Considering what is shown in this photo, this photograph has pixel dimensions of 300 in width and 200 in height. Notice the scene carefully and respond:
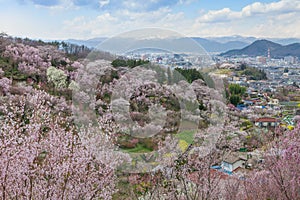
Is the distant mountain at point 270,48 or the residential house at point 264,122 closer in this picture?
the residential house at point 264,122

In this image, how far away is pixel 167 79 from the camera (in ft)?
48.3

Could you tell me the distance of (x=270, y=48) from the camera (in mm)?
105000

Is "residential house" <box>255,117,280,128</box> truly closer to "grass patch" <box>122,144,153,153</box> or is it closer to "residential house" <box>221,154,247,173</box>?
"residential house" <box>221,154,247,173</box>

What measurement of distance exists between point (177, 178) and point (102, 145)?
1.14 metres

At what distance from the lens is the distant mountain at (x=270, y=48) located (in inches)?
3844

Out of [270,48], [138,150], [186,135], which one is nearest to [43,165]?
[138,150]

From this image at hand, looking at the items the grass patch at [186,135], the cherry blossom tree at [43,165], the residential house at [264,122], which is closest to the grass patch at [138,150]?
the grass patch at [186,135]

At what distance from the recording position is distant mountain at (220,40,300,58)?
320 ft

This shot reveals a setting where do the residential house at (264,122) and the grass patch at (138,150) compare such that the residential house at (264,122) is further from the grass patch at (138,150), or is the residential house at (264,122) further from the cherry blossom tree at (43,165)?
the cherry blossom tree at (43,165)

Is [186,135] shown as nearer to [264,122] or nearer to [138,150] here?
[138,150]

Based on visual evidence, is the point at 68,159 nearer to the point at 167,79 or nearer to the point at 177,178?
the point at 177,178

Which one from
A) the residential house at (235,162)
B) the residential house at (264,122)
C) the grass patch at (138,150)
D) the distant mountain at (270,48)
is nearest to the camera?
the grass patch at (138,150)

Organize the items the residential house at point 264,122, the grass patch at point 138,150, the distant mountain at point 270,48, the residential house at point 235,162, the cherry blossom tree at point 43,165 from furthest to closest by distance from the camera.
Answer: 1. the distant mountain at point 270,48
2. the residential house at point 264,122
3. the residential house at point 235,162
4. the grass patch at point 138,150
5. the cherry blossom tree at point 43,165

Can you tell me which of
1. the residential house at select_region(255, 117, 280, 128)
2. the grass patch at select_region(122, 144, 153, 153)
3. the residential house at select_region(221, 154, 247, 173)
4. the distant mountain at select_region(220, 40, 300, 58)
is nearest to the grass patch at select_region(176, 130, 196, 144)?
the grass patch at select_region(122, 144, 153, 153)
